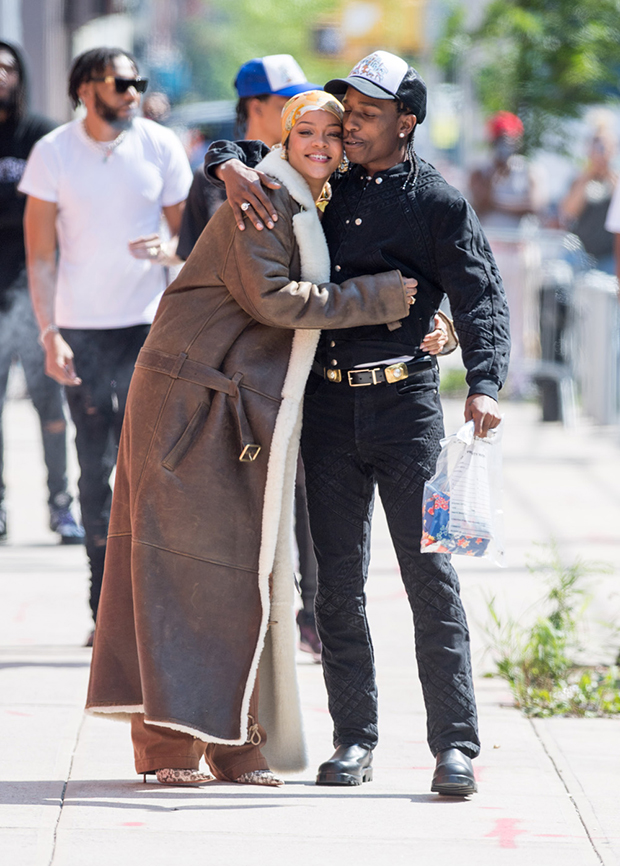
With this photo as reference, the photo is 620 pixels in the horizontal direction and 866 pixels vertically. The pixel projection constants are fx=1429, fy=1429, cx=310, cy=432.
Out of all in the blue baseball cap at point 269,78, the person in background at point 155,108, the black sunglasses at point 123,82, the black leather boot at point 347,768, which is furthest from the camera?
the person in background at point 155,108

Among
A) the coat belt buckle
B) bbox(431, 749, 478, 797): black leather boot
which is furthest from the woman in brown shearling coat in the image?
bbox(431, 749, 478, 797): black leather boot

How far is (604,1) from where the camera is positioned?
1631 centimetres

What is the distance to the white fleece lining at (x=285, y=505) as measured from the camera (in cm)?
356

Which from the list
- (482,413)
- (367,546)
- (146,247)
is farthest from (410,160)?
(146,247)

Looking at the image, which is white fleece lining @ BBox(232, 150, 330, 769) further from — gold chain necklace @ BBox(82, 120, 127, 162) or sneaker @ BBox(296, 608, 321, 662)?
gold chain necklace @ BBox(82, 120, 127, 162)

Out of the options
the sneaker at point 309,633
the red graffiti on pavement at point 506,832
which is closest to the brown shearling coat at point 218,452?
the red graffiti on pavement at point 506,832

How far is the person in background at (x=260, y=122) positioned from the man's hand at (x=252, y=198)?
0.94 m

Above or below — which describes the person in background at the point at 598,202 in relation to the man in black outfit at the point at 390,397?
above

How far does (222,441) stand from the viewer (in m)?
3.58

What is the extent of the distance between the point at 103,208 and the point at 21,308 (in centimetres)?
199

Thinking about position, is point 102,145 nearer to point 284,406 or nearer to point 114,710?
point 284,406

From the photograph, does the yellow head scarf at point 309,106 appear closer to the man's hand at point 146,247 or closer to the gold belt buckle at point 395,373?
the gold belt buckle at point 395,373

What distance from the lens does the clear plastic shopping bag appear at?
349 cm

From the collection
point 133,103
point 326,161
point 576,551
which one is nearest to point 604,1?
point 576,551
